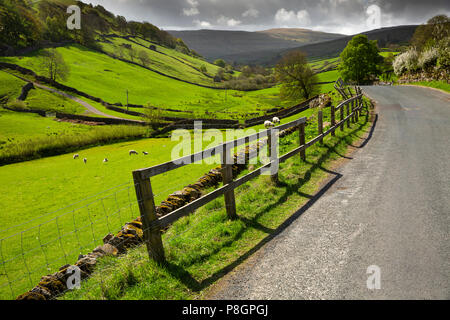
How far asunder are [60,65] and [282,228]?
105 meters

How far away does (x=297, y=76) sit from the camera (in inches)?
2404

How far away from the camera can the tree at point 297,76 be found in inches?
2387

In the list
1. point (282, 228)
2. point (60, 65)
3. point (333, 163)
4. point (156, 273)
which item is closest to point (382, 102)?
point (333, 163)

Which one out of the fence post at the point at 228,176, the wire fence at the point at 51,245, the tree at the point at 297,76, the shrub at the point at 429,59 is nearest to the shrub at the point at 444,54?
the shrub at the point at 429,59

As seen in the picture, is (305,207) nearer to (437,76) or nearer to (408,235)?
(408,235)

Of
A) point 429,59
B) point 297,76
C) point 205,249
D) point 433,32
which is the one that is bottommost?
point 205,249

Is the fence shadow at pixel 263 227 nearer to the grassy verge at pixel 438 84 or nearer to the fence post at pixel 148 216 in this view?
the fence post at pixel 148 216

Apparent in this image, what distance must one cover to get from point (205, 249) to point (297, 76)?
2429 inches

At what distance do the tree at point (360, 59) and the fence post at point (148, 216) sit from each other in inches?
2550

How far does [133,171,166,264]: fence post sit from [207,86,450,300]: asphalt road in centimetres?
134

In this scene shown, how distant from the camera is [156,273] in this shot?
4918 millimetres

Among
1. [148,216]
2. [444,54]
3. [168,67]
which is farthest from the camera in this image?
[168,67]

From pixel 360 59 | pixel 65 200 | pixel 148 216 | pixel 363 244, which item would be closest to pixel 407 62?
pixel 360 59

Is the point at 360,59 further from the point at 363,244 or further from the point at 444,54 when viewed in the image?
the point at 363,244
